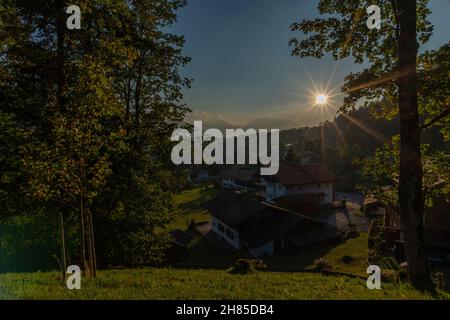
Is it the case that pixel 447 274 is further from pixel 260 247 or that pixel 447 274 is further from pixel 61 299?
pixel 61 299

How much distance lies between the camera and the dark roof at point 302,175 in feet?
213

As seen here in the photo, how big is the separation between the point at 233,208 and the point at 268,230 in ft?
24.9

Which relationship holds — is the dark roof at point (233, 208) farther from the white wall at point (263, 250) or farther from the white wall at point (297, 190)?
the white wall at point (297, 190)

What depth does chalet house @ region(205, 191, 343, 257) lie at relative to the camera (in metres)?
38.2

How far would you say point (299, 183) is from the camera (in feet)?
212

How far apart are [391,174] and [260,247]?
30.2 m

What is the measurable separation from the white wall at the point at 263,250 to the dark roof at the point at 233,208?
4528 mm

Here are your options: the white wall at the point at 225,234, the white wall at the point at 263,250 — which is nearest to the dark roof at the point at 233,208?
the white wall at the point at 225,234

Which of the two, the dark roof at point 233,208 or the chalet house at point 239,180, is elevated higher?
the dark roof at point 233,208

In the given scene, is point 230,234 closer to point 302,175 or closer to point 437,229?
point 437,229

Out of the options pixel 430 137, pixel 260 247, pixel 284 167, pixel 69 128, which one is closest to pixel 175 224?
pixel 260 247

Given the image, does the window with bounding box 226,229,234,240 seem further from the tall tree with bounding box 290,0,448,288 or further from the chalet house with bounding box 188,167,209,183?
the chalet house with bounding box 188,167,209,183
